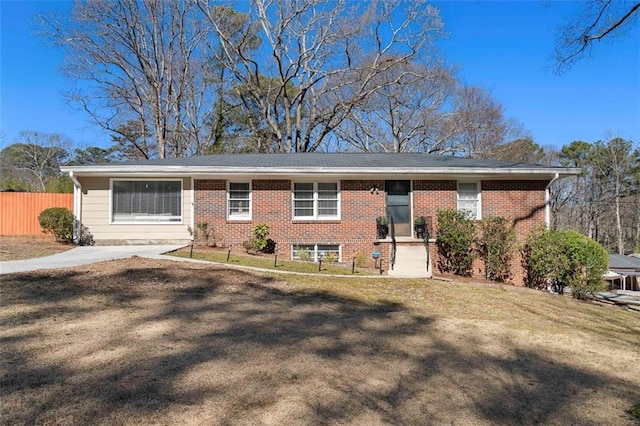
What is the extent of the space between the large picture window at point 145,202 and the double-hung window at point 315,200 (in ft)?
12.3

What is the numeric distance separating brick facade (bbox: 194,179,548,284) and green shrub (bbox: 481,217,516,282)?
464 mm

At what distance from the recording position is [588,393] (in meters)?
3.77

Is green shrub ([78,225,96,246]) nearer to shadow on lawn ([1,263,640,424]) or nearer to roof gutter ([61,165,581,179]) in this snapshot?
roof gutter ([61,165,581,179])

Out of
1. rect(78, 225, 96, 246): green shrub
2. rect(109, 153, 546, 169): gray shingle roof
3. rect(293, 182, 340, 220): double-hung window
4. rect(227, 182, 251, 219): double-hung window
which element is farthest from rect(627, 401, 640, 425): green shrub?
rect(78, 225, 96, 246): green shrub

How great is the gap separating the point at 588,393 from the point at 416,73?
2480cm

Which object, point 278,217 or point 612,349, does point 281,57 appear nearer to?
point 278,217

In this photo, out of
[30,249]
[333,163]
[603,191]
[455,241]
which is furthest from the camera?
[603,191]

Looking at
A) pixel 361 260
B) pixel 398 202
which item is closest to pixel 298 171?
pixel 361 260

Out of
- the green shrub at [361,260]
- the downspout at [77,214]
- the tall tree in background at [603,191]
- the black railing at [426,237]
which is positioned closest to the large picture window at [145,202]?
the downspout at [77,214]

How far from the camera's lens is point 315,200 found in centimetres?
1320

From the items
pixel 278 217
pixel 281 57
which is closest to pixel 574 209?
pixel 281 57

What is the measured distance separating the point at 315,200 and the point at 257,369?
31.6ft

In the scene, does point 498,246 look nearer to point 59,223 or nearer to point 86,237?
point 86,237

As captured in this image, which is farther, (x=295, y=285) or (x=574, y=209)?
(x=574, y=209)
